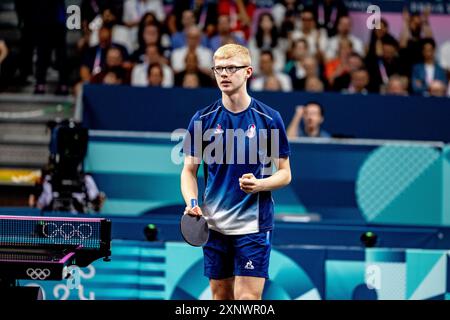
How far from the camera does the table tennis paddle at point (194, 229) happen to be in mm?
5105

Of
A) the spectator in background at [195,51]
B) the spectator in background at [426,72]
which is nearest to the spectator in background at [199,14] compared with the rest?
the spectator in background at [195,51]

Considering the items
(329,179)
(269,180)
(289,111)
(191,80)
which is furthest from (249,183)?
(191,80)

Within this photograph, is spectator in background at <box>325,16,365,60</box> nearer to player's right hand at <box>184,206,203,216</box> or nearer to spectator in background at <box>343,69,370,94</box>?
spectator in background at <box>343,69,370,94</box>

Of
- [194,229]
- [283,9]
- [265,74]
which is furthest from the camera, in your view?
[283,9]

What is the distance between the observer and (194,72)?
10.1 meters

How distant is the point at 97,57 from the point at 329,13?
2.76 metres

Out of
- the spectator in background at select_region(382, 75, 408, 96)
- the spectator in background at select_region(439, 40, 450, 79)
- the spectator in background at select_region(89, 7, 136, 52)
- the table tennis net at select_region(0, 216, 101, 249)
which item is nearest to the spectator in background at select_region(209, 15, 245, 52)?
the spectator in background at select_region(89, 7, 136, 52)

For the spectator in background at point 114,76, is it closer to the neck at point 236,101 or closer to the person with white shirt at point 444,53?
the person with white shirt at point 444,53

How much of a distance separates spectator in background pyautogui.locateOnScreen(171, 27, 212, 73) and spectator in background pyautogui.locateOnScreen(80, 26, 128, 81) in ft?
1.88

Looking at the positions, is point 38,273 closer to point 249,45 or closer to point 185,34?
point 185,34

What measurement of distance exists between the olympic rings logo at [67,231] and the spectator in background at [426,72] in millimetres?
5954

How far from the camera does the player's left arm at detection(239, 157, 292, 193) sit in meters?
5.02

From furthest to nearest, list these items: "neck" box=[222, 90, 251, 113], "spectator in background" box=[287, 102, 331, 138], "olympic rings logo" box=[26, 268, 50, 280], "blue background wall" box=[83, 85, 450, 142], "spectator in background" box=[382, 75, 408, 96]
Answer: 1. "spectator in background" box=[382, 75, 408, 96]
2. "blue background wall" box=[83, 85, 450, 142]
3. "spectator in background" box=[287, 102, 331, 138]
4. "neck" box=[222, 90, 251, 113]
5. "olympic rings logo" box=[26, 268, 50, 280]

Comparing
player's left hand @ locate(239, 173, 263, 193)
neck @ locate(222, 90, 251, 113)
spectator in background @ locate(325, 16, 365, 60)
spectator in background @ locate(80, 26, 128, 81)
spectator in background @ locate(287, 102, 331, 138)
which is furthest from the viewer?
spectator in background @ locate(325, 16, 365, 60)
